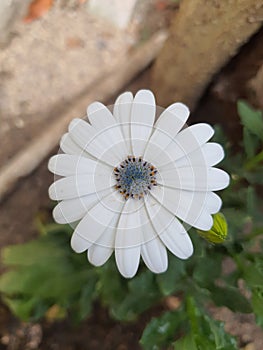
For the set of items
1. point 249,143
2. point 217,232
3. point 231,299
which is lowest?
point 231,299

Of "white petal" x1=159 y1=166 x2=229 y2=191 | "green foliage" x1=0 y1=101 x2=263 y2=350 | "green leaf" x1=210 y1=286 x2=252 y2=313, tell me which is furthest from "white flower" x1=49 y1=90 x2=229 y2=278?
"green leaf" x1=210 y1=286 x2=252 y2=313

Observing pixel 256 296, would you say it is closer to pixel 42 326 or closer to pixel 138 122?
pixel 138 122

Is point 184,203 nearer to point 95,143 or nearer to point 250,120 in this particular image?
point 95,143

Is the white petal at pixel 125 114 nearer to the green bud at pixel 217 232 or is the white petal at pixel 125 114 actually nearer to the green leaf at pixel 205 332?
the green bud at pixel 217 232

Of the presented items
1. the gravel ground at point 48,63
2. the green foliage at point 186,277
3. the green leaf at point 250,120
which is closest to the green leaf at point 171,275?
the green foliage at point 186,277

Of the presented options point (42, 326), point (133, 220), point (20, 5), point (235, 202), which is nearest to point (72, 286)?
point (42, 326)

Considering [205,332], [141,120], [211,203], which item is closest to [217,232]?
[211,203]
